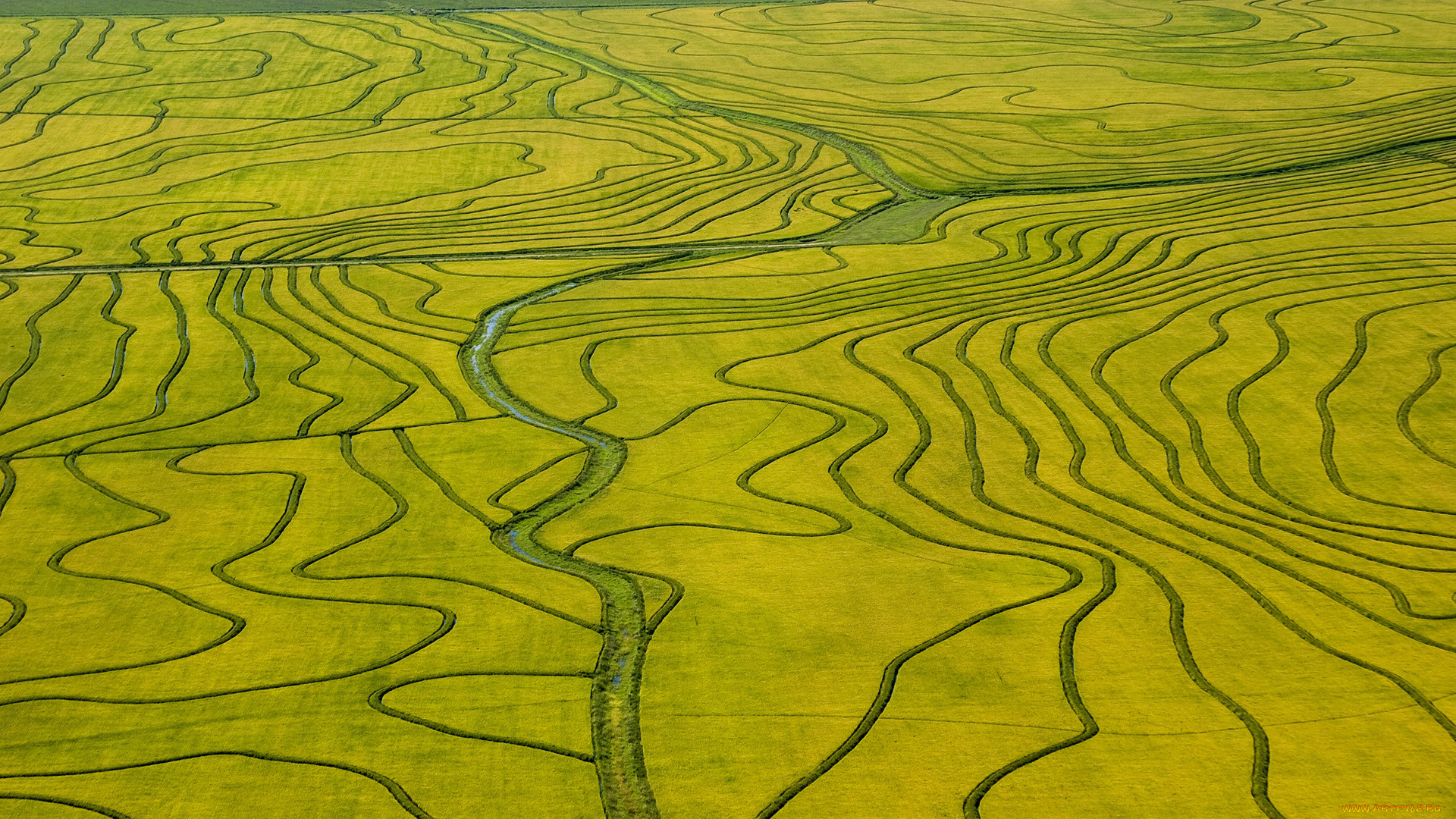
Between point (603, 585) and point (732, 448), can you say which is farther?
point (732, 448)

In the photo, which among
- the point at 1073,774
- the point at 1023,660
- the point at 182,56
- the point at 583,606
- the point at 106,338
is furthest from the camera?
the point at 182,56

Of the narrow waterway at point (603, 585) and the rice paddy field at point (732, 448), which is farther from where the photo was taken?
the rice paddy field at point (732, 448)

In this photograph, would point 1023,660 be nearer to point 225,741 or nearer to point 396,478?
point 225,741

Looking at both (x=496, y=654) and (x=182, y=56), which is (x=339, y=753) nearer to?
(x=496, y=654)

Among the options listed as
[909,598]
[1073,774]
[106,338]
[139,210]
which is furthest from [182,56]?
[1073,774]

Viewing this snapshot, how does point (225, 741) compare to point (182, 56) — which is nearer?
point (225, 741)

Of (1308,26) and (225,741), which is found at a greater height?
(1308,26)

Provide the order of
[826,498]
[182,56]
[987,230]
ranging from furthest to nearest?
[182,56]
[987,230]
[826,498]

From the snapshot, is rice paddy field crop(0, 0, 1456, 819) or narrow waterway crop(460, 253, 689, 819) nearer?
narrow waterway crop(460, 253, 689, 819)
